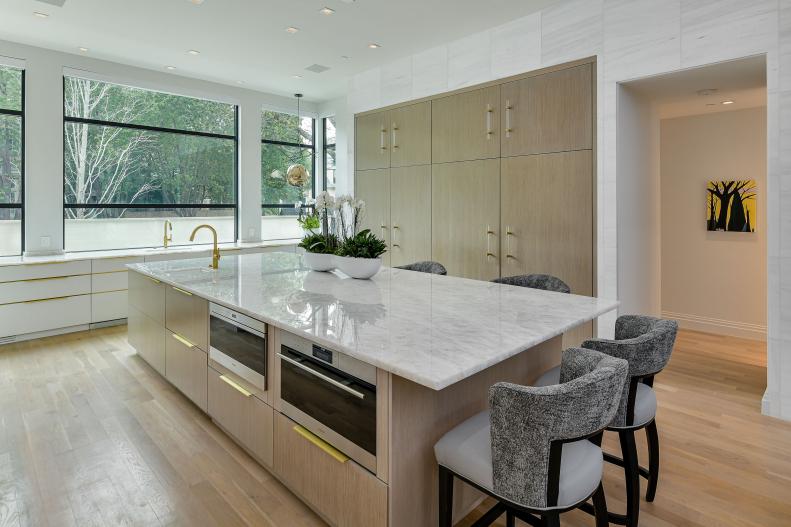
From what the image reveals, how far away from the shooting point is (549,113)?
3.95 m

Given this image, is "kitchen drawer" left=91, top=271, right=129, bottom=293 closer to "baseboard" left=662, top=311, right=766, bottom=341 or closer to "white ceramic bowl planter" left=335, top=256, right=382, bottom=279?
"white ceramic bowl planter" left=335, top=256, right=382, bottom=279

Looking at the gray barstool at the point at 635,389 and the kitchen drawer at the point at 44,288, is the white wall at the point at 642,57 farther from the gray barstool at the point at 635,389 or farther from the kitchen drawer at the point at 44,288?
the kitchen drawer at the point at 44,288

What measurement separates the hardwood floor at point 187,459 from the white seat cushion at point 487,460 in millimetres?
603

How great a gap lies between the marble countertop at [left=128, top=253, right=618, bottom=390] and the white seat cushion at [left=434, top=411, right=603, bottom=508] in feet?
0.96

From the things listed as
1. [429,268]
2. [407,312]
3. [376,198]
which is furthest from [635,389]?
[376,198]

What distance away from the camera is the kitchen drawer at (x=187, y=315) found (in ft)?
8.96

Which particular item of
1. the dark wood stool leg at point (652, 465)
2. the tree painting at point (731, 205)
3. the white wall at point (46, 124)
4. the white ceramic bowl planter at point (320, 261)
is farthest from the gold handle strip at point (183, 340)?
the tree painting at point (731, 205)

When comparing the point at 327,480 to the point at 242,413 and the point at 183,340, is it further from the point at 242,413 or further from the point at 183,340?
the point at 183,340

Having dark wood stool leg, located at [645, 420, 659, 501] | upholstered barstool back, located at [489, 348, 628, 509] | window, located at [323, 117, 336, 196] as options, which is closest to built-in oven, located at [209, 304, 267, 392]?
upholstered barstool back, located at [489, 348, 628, 509]

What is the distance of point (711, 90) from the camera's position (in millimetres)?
3803

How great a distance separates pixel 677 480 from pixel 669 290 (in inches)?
143

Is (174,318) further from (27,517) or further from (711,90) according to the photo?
(711,90)

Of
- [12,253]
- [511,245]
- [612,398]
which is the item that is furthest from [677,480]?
[12,253]

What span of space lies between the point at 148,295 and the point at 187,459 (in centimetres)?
164
